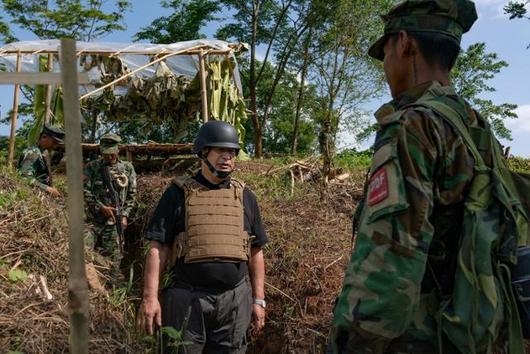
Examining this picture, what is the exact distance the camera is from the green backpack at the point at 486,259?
178cm

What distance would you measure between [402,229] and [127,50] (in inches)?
363

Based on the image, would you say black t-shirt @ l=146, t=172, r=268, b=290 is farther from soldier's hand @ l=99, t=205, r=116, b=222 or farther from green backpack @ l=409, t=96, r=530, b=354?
soldier's hand @ l=99, t=205, r=116, b=222

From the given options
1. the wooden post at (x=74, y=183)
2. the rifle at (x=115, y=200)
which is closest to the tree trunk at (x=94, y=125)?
the rifle at (x=115, y=200)

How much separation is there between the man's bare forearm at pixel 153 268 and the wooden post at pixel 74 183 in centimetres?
189

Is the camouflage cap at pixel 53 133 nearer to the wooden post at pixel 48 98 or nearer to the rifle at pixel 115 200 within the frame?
the rifle at pixel 115 200

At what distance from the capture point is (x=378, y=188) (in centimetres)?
180

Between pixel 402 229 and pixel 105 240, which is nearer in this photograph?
pixel 402 229

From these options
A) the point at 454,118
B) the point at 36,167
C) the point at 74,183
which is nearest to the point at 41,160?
the point at 36,167

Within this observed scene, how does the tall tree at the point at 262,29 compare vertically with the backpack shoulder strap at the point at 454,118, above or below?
above

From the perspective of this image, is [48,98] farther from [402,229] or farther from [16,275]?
[402,229]

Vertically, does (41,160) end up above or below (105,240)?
above

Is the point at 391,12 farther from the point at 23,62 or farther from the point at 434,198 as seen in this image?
the point at 23,62

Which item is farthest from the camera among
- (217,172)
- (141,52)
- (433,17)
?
(141,52)

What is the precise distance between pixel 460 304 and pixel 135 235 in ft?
22.0
